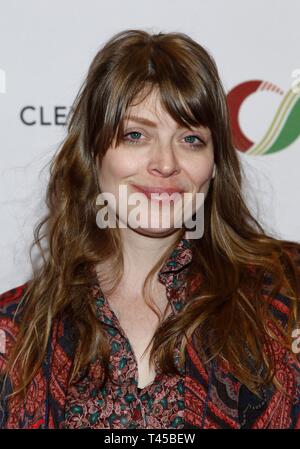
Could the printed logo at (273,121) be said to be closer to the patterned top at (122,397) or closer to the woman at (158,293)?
the woman at (158,293)

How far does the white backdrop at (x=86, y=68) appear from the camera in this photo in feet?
6.20

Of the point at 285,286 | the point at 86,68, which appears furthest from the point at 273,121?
the point at 285,286

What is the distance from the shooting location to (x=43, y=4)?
1.89m

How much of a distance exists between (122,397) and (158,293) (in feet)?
0.80

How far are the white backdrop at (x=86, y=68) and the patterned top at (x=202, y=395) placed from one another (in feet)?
1.55

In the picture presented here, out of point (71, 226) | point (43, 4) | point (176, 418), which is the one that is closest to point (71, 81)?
point (43, 4)

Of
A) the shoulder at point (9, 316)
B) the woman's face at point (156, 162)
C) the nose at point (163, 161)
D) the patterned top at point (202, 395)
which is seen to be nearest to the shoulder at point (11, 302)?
the shoulder at point (9, 316)

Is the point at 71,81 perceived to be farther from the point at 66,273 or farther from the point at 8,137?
the point at 66,273

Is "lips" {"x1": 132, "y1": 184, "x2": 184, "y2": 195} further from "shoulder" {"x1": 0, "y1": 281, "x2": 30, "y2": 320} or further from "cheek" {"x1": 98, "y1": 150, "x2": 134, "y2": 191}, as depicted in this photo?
"shoulder" {"x1": 0, "y1": 281, "x2": 30, "y2": 320}

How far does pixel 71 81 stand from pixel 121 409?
2.67ft

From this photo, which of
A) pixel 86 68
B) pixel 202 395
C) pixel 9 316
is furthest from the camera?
pixel 86 68

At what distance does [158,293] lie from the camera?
1.61m

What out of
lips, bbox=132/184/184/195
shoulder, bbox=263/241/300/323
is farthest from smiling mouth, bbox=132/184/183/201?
shoulder, bbox=263/241/300/323

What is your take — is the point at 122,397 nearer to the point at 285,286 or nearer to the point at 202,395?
the point at 202,395
